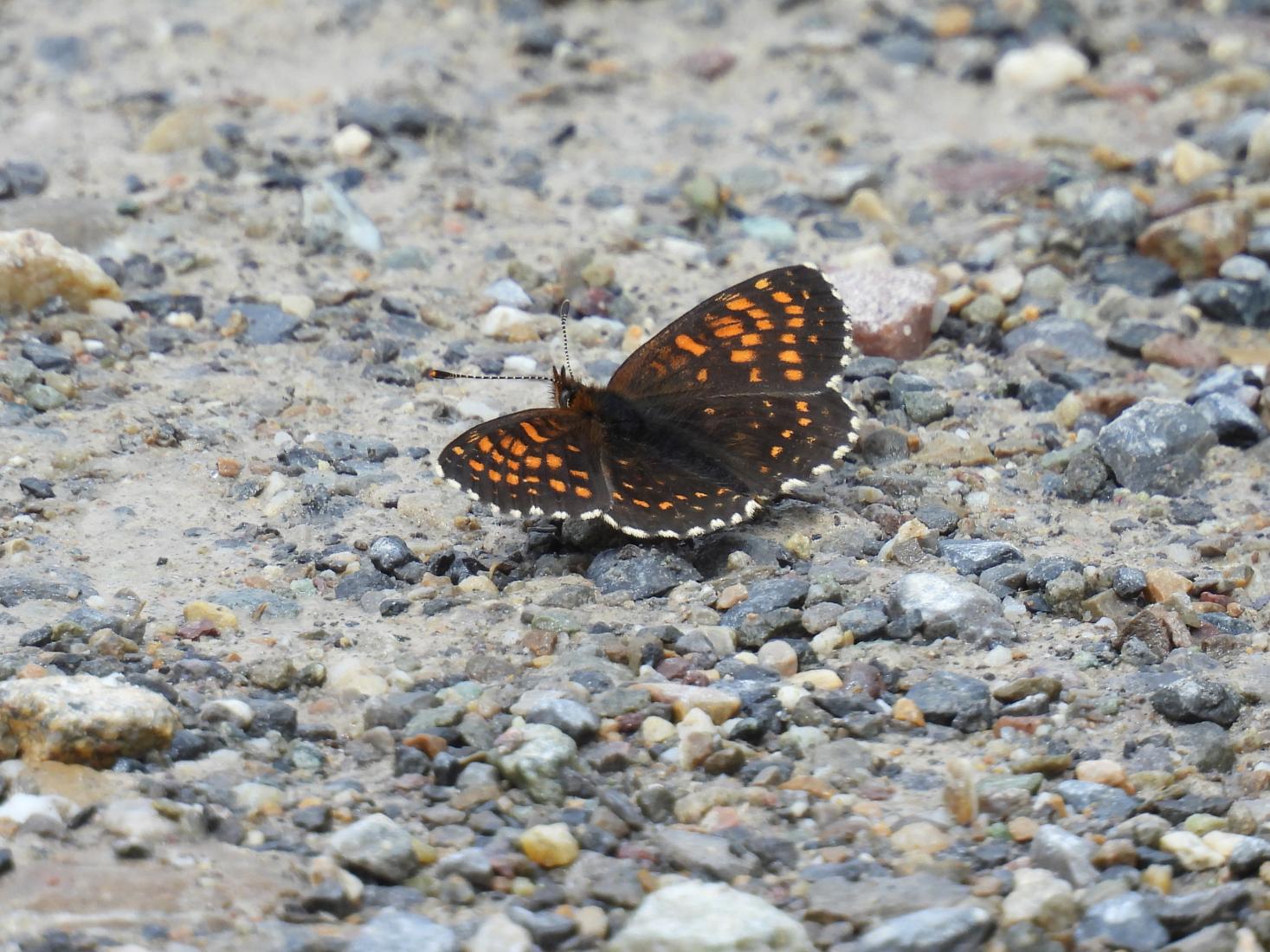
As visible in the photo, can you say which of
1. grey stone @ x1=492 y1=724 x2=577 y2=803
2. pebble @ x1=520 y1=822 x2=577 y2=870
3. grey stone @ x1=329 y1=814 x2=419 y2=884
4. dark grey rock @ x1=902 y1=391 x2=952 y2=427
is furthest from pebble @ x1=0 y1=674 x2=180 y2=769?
dark grey rock @ x1=902 y1=391 x2=952 y2=427

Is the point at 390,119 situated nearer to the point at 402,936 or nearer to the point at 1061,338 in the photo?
the point at 1061,338

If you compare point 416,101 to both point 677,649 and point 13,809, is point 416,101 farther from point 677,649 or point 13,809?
point 13,809

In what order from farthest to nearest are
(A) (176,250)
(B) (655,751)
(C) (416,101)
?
(C) (416,101)
(A) (176,250)
(B) (655,751)

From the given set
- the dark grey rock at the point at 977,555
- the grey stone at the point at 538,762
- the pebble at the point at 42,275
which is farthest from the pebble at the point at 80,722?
the pebble at the point at 42,275

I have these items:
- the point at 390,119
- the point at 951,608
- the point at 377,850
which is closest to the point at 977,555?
the point at 951,608

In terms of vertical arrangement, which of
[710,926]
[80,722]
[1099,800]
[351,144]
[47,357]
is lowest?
[1099,800]

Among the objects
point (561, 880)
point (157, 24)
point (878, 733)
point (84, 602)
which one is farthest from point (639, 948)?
point (157, 24)
